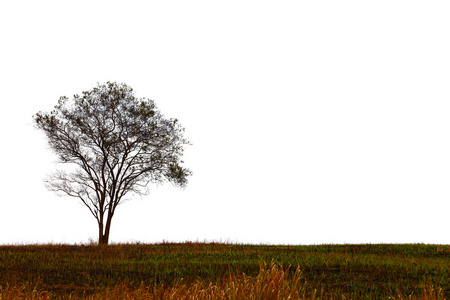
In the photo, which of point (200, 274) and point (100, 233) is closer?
point (200, 274)

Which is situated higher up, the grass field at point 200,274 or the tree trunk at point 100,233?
the tree trunk at point 100,233

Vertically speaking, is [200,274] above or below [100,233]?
below

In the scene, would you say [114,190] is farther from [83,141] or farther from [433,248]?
Answer: [433,248]

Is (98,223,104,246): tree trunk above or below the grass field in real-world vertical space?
above

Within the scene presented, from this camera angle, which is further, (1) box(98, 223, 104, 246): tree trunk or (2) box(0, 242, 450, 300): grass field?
(1) box(98, 223, 104, 246): tree trunk

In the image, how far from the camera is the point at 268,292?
4.48 metres

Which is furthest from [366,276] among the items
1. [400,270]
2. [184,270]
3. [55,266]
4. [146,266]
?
[55,266]

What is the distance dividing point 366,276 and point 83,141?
21.0 metres

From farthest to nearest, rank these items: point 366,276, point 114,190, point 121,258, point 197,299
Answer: point 114,190
point 121,258
point 366,276
point 197,299

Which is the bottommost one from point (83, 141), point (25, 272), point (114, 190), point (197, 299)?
point (25, 272)

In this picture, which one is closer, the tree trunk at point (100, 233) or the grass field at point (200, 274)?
the grass field at point (200, 274)

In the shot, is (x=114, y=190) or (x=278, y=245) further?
(x=114, y=190)

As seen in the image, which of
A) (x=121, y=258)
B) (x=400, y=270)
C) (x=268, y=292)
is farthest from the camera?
(x=121, y=258)

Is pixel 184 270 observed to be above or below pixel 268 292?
below
